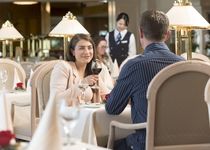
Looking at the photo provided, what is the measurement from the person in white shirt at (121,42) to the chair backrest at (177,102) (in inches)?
269

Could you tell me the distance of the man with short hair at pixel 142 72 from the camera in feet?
11.3

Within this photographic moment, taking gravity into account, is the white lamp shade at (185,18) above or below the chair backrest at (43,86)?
above

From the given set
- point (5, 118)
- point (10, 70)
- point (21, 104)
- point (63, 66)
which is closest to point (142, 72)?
point (63, 66)

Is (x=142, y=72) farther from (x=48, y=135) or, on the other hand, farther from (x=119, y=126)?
(x=48, y=135)

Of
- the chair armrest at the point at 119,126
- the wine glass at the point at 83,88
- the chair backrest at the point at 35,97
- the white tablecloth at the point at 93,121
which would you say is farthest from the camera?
the chair backrest at the point at 35,97

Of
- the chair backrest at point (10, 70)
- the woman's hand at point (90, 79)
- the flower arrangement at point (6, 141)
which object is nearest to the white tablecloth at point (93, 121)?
the woman's hand at point (90, 79)

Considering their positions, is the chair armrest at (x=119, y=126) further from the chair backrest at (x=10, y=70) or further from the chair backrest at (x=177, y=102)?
the chair backrest at (x=10, y=70)

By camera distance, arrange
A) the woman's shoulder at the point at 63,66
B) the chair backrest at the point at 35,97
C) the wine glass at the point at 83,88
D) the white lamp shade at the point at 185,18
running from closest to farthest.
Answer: the wine glass at the point at 83,88 → the woman's shoulder at the point at 63,66 → the chair backrest at the point at 35,97 → the white lamp shade at the point at 185,18

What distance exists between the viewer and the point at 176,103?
10.7 feet

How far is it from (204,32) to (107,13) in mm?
3229

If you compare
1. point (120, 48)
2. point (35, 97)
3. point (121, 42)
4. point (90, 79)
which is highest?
point (121, 42)

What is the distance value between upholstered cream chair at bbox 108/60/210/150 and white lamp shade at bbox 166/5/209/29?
1621 mm

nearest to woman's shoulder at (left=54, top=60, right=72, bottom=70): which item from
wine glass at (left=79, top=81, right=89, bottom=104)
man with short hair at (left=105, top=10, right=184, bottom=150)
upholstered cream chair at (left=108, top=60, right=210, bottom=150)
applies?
wine glass at (left=79, top=81, right=89, bottom=104)

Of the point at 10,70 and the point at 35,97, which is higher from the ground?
the point at 10,70
